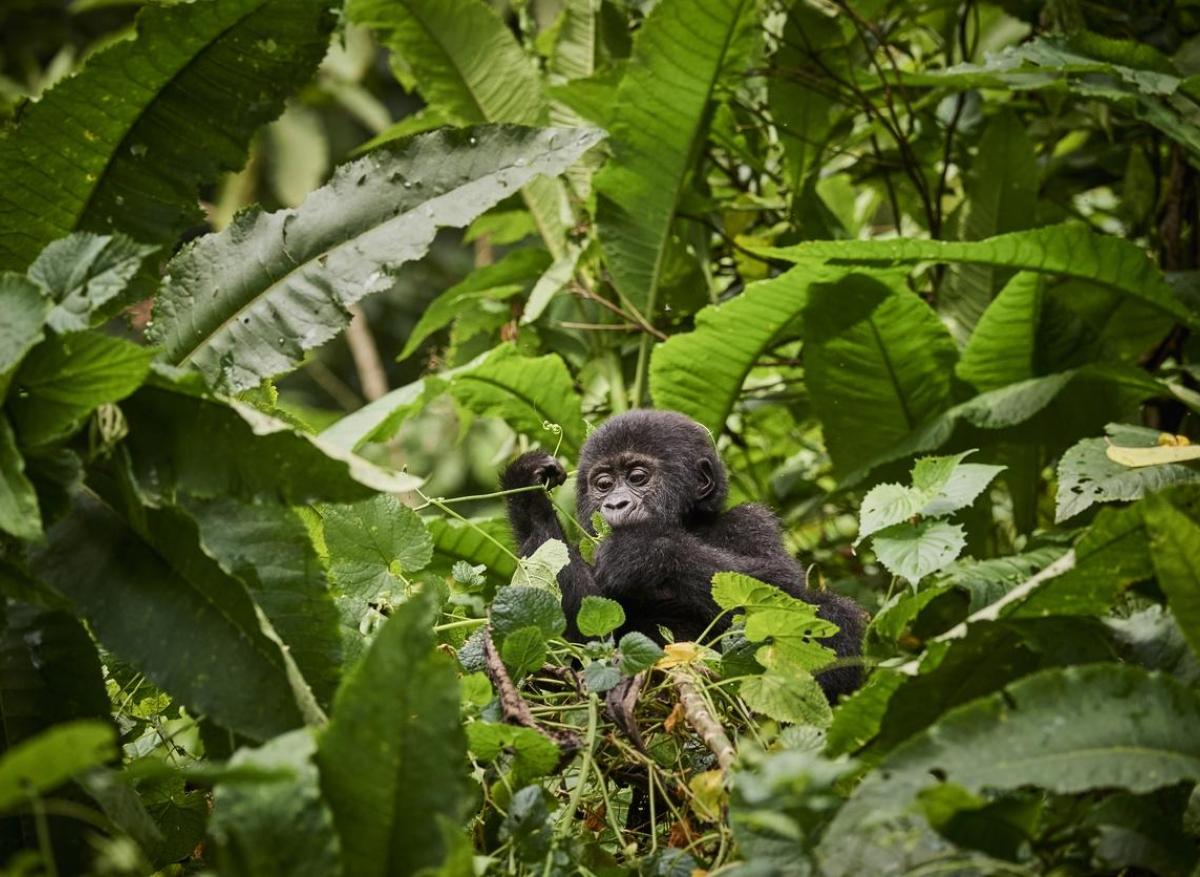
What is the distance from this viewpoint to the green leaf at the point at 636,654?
1.90 metres

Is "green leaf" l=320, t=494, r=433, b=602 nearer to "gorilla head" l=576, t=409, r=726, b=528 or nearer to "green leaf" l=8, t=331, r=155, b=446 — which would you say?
"green leaf" l=8, t=331, r=155, b=446

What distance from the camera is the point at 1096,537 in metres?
1.76

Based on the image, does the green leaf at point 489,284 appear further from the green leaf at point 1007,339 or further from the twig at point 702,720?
the twig at point 702,720

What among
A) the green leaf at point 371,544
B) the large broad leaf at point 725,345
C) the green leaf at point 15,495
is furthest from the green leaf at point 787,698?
the large broad leaf at point 725,345

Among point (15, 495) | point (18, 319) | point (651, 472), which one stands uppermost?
point (18, 319)

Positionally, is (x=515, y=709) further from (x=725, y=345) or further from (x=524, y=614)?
(x=725, y=345)

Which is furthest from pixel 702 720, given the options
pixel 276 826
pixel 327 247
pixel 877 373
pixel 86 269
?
pixel 877 373

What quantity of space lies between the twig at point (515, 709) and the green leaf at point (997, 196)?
7.62ft

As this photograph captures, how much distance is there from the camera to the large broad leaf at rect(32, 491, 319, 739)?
1.64m

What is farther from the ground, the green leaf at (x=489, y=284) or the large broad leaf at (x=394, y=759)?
the large broad leaf at (x=394, y=759)

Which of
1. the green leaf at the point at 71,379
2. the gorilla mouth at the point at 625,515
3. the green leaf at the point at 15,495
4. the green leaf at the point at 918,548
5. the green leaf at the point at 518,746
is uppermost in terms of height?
the green leaf at the point at 71,379

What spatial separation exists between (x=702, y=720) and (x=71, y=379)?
0.97 metres

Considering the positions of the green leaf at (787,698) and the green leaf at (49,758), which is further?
the green leaf at (787,698)

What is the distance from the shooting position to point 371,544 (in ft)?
7.47
